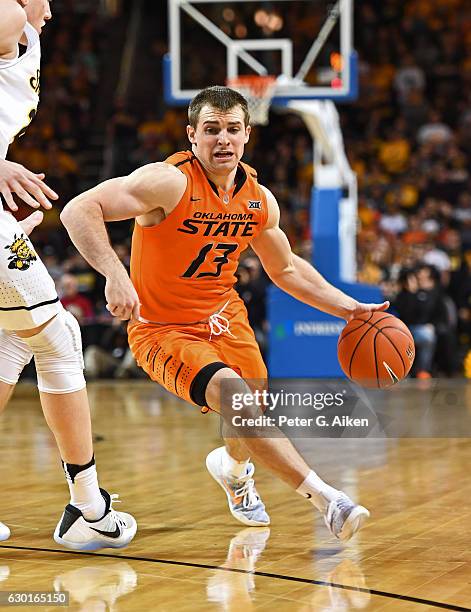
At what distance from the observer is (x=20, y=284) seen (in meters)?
3.89

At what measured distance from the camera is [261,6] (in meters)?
15.7

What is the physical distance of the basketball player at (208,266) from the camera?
4.36 metres

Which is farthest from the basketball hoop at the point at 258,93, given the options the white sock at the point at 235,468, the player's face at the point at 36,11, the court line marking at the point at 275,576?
the court line marking at the point at 275,576

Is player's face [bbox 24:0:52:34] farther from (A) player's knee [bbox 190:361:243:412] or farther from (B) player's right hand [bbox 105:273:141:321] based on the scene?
(A) player's knee [bbox 190:361:243:412]

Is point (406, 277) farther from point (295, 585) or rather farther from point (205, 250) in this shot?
point (295, 585)

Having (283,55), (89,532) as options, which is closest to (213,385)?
(89,532)

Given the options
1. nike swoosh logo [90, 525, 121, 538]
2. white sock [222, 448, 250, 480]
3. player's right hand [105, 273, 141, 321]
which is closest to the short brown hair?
player's right hand [105, 273, 141, 321]

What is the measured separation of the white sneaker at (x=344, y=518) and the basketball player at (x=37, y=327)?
82cm

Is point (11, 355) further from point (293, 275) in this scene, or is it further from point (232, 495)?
point (293, 275)

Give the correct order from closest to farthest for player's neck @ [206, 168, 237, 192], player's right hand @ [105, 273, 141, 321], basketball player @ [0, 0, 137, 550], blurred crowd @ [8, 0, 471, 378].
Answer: basketball player @ [0, 0, 137, 550]
player's right hand @ [105, 273, 141, 321]
player's neck @ [206, 168, 237, 192]
blurred crowd @ [8, 0, 471, 378]

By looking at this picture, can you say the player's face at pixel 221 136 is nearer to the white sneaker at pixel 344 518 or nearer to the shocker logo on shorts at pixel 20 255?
the shocker logo on shorts at pixel 20 255

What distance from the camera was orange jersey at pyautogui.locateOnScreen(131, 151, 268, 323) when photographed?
15.4ft

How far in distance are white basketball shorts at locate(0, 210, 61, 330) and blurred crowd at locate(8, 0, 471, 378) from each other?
8.62m

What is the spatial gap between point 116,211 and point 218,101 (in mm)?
702
